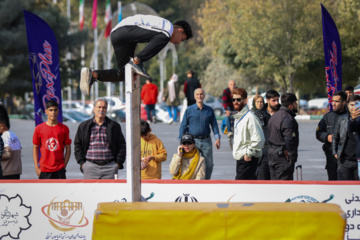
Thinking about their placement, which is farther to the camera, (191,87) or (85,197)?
(191,87)

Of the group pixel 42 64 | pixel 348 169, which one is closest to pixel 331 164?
pixel 348 169

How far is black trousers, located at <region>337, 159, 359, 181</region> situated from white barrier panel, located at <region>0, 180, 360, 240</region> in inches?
52.5

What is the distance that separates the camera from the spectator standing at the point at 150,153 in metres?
11.0

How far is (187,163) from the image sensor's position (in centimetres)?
1114

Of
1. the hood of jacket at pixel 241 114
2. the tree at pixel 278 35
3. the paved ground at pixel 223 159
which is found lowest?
the paved ground at pixel 223 159

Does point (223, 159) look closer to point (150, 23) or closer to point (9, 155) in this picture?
point (9, 155)

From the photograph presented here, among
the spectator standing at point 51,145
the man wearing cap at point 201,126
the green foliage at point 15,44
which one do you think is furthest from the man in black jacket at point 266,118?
the green foliage at point 15,44

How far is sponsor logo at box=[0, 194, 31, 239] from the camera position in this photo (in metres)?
9.63

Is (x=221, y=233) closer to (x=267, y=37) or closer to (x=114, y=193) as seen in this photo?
(x=114, y=193)

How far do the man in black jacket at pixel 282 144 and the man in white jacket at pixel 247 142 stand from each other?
0.35 meters

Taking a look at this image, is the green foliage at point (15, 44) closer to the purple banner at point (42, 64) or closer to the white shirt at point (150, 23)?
the purple banner at point (42, 64)

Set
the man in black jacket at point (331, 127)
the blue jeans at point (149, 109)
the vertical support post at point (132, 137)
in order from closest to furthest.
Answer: the vertical support post at point (132, 137) < the man in black jacket at point (331, 127) < the blue jeans at point (149, 109)

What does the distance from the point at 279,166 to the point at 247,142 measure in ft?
2.23

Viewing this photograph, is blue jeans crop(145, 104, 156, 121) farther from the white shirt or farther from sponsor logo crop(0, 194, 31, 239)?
the white shirt
